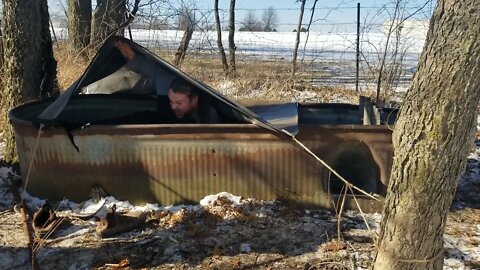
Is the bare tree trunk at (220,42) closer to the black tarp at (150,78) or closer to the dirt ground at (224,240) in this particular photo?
the black tarp at (150,78)

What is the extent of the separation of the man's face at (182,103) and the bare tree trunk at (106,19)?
7.26 m

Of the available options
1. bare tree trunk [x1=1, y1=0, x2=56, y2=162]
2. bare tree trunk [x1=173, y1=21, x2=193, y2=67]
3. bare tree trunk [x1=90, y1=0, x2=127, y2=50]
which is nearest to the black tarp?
bare tree trunk [x1=1, y1=0, x2=56, y2=162]

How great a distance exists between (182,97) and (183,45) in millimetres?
7231

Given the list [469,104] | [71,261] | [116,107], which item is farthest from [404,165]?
[116,107]

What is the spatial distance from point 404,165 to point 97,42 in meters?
10.4

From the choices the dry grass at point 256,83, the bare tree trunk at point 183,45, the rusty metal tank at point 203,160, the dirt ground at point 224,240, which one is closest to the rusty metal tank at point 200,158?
the rusty metal tank at point 203,160

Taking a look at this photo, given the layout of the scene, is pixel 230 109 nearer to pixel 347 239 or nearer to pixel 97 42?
pixel 347 239

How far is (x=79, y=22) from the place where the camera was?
13000 mm

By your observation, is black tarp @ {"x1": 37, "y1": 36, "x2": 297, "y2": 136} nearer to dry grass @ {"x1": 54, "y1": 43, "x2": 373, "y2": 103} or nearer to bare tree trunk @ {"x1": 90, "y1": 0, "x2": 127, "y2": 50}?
dry grass @ {"x1": 54, "y1": 43, "x2": 373, "y2": 103}

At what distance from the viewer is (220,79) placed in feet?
37.8

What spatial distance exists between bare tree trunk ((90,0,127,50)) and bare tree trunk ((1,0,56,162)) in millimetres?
6273

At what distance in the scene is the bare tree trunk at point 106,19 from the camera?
1204 cm

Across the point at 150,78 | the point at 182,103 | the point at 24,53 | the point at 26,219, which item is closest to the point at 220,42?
the point at 150,78

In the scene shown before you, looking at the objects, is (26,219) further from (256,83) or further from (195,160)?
(256,83)
